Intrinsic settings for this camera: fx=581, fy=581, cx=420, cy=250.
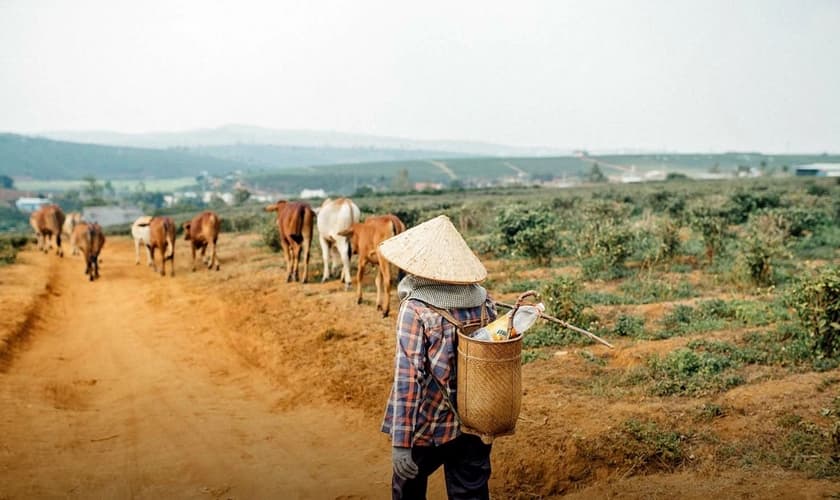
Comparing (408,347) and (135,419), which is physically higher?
(408,347)

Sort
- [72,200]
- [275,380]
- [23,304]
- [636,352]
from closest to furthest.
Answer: [636,352]
[275,380]
[23,304]
[72,200]

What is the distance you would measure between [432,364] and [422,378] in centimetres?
11

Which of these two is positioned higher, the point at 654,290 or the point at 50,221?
the point at 50,221

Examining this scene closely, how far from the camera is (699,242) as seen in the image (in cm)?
1519

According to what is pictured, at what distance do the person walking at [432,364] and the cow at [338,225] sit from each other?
8346 mm

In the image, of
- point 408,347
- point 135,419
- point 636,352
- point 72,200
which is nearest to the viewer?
point 408,347

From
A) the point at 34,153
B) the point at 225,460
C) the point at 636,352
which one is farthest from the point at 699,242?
the point at 34,153

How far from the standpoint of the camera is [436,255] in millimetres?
3416

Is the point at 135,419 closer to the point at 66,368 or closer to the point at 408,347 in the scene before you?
the point at 66,368

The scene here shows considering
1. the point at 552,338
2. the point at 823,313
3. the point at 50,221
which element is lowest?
the point at 552,338

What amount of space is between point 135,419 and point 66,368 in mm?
2355

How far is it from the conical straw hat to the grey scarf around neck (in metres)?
0.09

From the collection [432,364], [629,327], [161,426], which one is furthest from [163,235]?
[432,364]

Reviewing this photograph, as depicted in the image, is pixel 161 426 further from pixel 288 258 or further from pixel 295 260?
pixel 288 258
